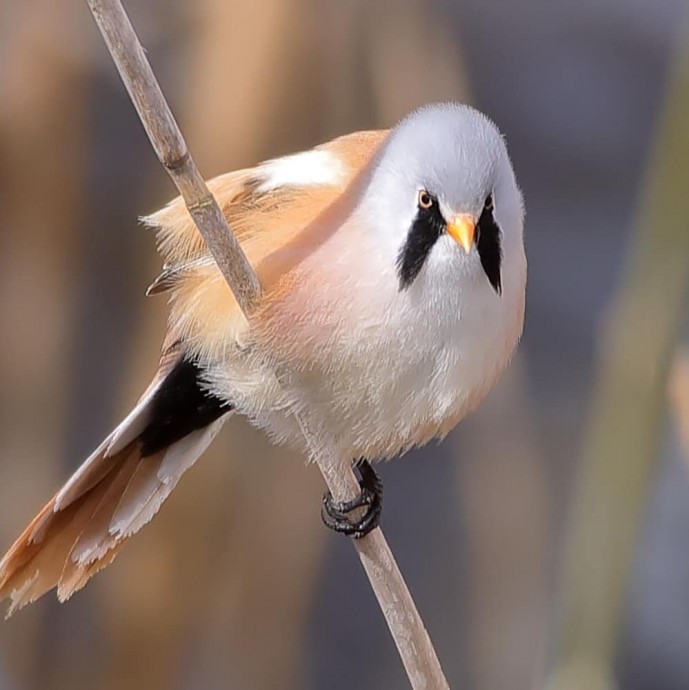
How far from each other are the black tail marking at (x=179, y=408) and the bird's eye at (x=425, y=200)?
1.22 feet

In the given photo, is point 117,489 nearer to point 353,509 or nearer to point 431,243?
point 353,509

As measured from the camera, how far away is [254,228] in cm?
127

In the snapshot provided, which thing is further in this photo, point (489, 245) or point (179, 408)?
point (179, 408)

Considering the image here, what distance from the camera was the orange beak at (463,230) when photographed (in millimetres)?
1027

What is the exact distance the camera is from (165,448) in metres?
1.45

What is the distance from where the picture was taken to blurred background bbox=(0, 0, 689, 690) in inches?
77.9

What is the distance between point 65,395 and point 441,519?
0.79 m

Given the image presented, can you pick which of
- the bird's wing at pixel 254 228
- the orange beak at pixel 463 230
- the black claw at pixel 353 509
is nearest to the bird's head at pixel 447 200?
the orange beak at pixel 463 230

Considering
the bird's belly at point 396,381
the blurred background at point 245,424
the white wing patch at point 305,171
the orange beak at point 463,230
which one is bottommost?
the blurred background at point 245,424

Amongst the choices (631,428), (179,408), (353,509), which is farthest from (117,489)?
(631,428)

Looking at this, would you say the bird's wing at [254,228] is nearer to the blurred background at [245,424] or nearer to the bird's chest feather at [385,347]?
the bird's chest feather at [385,347]

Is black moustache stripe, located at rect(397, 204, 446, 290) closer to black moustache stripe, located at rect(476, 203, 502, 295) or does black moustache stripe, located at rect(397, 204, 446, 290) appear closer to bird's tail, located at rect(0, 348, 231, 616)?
black moustache stripe, located at rect(476, 203, 502, 295)

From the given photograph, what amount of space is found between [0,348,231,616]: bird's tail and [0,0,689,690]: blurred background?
1.79 ft

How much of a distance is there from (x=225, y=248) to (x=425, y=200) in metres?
0.18
